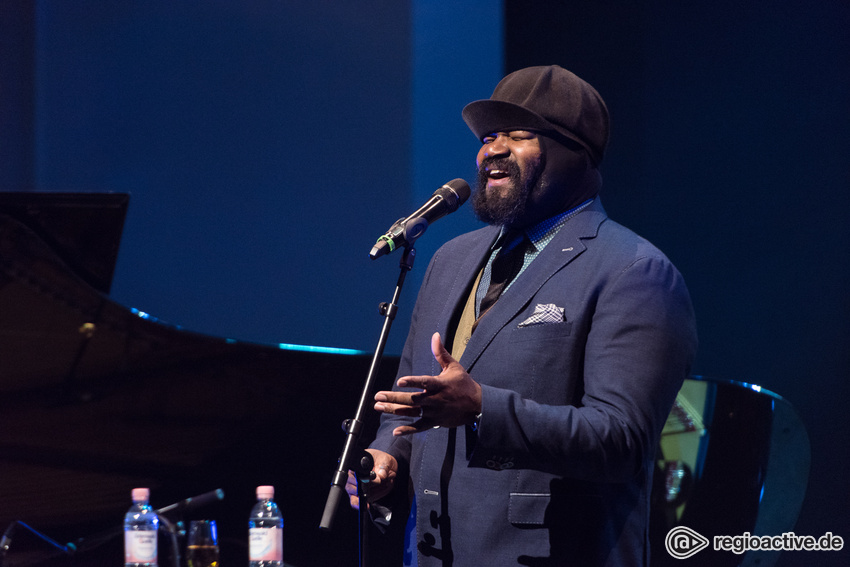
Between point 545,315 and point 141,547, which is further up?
point 545,315

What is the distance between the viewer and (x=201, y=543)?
9.97ft

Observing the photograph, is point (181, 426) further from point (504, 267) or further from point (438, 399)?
point (438, 399)

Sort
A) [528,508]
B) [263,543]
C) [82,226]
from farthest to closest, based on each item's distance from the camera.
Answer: [82,226], [263,543], [528,508]

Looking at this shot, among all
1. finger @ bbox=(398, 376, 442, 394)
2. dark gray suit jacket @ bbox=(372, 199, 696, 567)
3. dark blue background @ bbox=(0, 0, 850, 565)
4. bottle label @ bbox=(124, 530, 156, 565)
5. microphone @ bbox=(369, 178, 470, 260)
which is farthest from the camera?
dark blue background @ bbox=(0, 0, 850, 565)

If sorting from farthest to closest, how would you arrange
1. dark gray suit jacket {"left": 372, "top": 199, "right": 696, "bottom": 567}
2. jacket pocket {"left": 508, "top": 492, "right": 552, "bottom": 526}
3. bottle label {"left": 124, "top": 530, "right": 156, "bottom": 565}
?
bottle label {"left": 124, "top": 530, "right": 156, "bottom": 565} → jacket pocket {"left": 508, "top": 492, "right": 552, "bottom": 526} → dark gray suit jacket {"left": 372, "top": 199, "right": 696, "bottom": 567}

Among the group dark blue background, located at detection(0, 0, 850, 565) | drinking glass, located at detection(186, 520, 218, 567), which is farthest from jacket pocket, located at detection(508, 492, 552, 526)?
dark blue background, located at detection(0, 0, 850, 565)

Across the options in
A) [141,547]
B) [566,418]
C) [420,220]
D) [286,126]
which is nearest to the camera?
[566,418]

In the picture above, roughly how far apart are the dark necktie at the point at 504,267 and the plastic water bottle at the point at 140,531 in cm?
154

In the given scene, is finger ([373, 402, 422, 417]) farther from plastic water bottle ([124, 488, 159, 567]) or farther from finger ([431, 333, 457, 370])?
plastic water bottle ([124, 488, 159, 567])

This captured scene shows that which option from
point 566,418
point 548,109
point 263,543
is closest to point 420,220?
point 548,109

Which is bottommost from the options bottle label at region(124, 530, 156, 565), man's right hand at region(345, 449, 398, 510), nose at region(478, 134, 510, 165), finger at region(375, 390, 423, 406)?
bottle label at region(124, 530, 156, 565)

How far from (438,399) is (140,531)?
178 cm

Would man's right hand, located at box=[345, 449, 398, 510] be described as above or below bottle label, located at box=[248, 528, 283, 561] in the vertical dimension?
above

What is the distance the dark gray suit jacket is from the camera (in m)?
1.52
